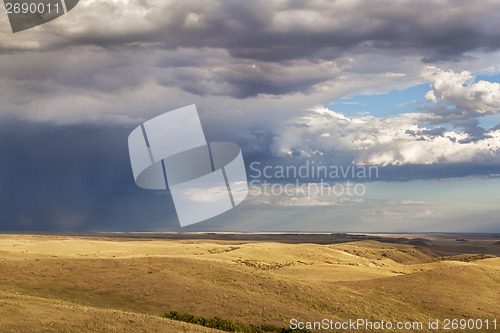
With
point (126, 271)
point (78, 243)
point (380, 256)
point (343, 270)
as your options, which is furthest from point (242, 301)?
point (380, 256)

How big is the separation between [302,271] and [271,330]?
30528mm

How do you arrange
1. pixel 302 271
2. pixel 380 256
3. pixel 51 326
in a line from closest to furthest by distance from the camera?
pixel 51 326 < pixel 302 271 < pixel 380 256

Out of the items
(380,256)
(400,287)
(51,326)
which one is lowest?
(380,256)

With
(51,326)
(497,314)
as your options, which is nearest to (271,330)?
(51,326)

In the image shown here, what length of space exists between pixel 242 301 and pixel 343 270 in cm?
2893

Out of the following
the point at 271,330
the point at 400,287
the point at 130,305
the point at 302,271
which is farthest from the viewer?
the point at 302,271

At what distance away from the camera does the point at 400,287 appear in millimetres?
48344

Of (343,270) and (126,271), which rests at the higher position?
(126,271)

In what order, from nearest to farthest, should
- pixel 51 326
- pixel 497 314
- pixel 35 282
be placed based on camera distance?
pixel 51 326, pixel 35 282, pixel 497 314

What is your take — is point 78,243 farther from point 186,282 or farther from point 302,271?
point 186,282

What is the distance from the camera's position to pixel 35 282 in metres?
40.1

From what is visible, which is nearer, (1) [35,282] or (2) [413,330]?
(2) [413,330]

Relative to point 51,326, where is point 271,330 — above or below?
below

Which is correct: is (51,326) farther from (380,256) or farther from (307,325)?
(380,256)
